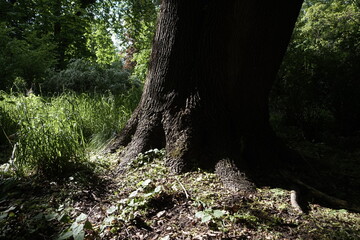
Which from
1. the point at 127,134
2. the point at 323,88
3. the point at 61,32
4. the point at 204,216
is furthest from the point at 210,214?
the point at 61,32

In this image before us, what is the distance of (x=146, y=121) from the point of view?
2.83m

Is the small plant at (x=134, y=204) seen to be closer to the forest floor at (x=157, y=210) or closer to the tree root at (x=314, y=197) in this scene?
the forest floor at (x=157, y=210)

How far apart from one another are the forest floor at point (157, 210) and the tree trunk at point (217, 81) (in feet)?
0.86

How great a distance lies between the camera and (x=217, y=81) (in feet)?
8.41

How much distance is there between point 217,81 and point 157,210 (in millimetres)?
1382

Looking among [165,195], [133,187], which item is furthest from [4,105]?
[165,195]

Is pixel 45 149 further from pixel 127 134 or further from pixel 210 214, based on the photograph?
pixel 210 214

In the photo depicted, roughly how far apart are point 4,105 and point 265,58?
4.48 m

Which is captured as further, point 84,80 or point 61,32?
point 61,32

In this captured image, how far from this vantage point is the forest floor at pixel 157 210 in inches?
65.4

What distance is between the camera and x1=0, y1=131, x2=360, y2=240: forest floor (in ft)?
5.45

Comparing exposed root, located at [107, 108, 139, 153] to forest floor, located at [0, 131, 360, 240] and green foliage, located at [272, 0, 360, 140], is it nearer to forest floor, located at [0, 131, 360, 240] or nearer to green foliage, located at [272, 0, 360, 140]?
forest floor, located at [0, 131, 360, 240]

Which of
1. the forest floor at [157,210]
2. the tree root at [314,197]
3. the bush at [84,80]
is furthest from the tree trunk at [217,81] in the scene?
the bush at [84,80]

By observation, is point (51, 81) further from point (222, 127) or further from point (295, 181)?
point (295, 181)
